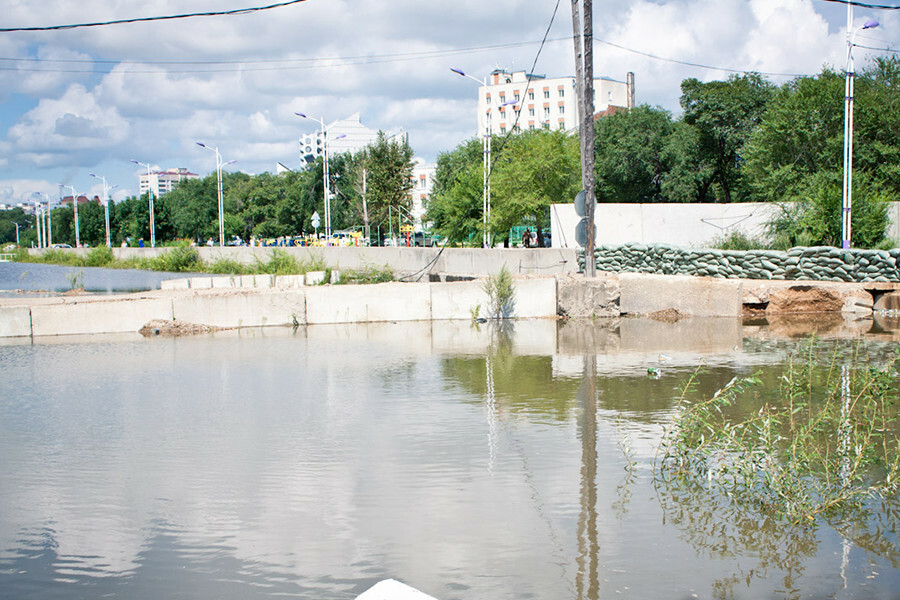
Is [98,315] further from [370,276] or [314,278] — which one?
[314,278]

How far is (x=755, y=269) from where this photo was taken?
811 inches

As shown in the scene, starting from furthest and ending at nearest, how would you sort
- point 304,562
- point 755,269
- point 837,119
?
point 837,119 < point 755,269 < point 304,562

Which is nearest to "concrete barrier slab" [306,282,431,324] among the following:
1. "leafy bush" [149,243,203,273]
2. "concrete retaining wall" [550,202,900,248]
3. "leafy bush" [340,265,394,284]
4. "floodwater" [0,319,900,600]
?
"floodwater" [0,319,900,600]

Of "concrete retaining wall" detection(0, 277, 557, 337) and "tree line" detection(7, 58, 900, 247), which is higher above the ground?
"tree line" detection(7, 58, 900, 247)

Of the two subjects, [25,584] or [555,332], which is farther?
[555,332]

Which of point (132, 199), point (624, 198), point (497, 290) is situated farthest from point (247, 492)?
point (132, 199)

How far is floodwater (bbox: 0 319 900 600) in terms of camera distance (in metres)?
4.81

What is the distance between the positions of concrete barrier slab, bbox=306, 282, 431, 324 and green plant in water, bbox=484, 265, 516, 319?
142 centimetres

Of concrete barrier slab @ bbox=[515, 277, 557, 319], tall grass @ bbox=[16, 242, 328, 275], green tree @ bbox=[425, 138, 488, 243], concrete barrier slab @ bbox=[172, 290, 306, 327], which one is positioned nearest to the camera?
concrete barrier slab @ bbox=[172, 290, 306, 327]

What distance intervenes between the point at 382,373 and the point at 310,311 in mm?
6285

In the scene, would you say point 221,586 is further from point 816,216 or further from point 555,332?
point 816,216

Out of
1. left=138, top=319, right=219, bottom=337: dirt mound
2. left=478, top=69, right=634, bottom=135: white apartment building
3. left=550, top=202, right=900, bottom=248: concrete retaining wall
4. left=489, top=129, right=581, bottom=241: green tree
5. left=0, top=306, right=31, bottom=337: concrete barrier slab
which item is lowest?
left=138, top=319, right=219, bottom=337: dirt mound

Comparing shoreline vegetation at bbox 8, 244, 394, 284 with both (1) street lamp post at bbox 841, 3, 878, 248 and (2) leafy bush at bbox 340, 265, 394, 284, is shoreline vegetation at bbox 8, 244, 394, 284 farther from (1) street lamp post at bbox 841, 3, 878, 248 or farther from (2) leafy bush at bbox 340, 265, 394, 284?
(1) street lamp post at bbox 841, 3, 878, 248

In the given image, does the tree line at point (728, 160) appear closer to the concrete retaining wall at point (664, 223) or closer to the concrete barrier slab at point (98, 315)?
the concrete retaining wall at point (664, 223)
